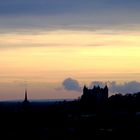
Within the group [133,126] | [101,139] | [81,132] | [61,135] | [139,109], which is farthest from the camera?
[139,109]

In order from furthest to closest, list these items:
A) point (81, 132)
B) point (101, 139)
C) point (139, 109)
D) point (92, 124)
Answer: point (139, 109) < point (92, 124) < point (81, 132) < point (101, 139)

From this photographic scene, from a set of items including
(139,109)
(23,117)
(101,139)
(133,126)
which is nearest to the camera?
(101,139)

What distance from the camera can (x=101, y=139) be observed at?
106 metres

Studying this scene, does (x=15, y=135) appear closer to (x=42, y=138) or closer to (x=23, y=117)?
(x=42, y=138)

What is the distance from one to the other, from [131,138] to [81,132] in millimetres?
17074

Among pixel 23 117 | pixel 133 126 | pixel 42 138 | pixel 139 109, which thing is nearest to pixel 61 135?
pixel 42 138

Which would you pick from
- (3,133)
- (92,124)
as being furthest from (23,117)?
(3,133)

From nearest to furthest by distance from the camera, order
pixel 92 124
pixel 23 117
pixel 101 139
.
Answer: pixel 101 139, pixel 92 124, pixel 23 117

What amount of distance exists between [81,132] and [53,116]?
4252 centimetres

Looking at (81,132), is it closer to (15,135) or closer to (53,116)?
(15,135)

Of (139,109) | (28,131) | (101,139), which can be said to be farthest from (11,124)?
(139,109)

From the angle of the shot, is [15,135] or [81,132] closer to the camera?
[15,135]

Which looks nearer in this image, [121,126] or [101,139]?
[101,139]

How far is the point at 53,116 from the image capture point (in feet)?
537
